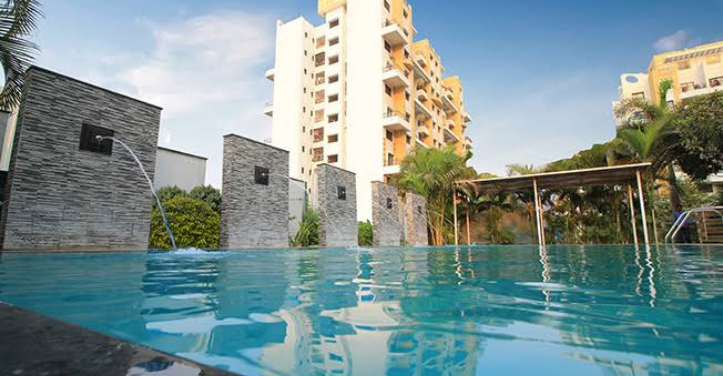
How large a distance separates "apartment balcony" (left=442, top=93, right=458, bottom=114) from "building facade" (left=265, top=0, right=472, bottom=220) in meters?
0.21

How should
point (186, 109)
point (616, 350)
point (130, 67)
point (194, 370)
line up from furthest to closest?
point (186, 109), point (130, 67), point (616, 350), point (194, 370)

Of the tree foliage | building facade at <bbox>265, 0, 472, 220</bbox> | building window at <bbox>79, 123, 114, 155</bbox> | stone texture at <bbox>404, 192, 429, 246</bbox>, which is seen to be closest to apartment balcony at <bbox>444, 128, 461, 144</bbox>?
building facade at <bbox>265, 0, 472, 220</bbox>

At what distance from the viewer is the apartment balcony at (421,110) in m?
30.8

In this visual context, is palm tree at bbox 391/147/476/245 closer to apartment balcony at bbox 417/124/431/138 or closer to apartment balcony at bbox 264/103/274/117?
apartment balcony at bbox 417/124/431/138

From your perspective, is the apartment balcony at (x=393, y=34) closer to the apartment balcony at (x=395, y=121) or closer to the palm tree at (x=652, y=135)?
the apartment balcony at (x=395, y=121)

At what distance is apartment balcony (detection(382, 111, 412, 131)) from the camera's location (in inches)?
1032

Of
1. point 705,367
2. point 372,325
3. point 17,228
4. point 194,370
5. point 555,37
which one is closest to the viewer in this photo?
point 194,370

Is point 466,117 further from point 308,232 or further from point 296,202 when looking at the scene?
point 308,232

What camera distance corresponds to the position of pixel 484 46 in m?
15.8

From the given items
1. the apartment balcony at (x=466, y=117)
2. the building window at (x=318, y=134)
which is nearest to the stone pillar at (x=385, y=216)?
the building window at (x=318, y=134)

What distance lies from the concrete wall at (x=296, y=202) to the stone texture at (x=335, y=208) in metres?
1.53

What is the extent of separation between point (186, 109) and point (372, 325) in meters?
12.1

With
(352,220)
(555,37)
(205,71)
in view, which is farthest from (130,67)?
(555,37)

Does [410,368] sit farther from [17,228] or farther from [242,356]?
[17,228]
